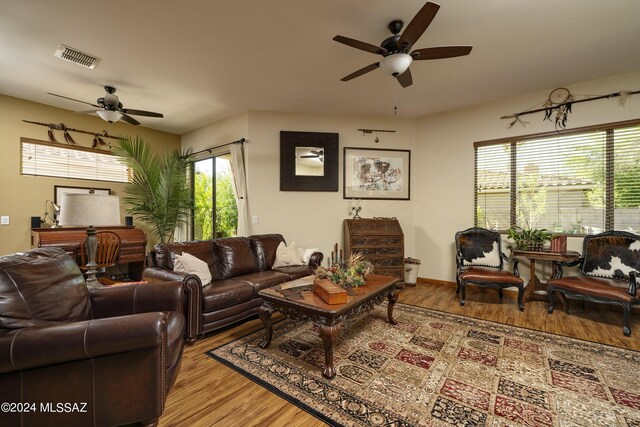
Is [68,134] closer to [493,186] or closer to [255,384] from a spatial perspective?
[255,384]

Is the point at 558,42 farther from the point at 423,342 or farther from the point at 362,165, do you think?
the point at 423,342

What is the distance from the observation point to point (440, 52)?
7.47 ft

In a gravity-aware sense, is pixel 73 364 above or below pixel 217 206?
below

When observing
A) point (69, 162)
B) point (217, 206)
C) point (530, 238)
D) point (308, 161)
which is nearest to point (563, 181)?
point (530, 238)

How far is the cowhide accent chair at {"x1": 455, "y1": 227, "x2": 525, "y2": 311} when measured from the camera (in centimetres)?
360

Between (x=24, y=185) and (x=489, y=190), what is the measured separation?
7.28 metres

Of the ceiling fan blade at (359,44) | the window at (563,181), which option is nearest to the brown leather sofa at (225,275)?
the ceiling fan blade at (359,44)

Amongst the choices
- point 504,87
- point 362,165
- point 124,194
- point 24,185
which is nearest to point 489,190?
point 504,87

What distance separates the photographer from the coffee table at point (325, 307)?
198cm

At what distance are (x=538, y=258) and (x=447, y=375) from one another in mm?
2461

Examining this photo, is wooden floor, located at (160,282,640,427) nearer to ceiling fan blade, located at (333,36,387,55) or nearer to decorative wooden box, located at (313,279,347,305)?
decorative wooden box, located at (313,279,347,305)

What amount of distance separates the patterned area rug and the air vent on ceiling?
→ 3417 mm

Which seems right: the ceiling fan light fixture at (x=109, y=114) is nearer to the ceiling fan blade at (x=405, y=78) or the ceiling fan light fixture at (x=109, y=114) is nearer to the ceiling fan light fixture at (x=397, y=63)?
the ceiling fan light fixture at (x=397, y=63)

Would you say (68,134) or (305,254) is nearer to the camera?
(305,254)
